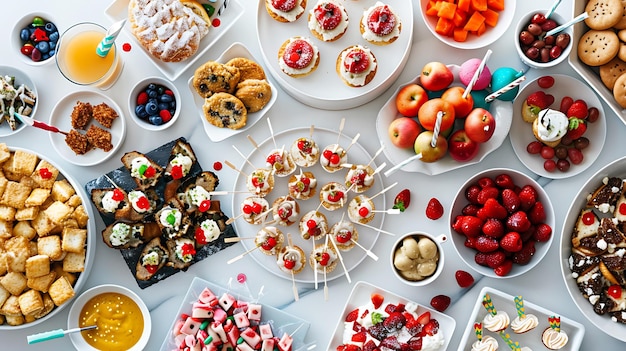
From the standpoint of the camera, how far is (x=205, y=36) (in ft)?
8.14

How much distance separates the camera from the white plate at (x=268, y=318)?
252 cm

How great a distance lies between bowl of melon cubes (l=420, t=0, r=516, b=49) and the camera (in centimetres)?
235

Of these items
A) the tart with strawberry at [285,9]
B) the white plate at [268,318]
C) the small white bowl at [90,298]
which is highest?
the tart with strawberry at [285,9]

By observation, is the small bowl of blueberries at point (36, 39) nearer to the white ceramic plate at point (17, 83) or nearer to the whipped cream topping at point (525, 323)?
the white ceramic plate at point (17, 83)

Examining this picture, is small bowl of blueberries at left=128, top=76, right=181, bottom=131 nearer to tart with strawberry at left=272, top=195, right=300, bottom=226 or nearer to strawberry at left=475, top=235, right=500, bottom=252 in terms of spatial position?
tart with strawberry at left=272, top=195, right=300, bottom=226

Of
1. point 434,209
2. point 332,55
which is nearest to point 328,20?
point 332,55

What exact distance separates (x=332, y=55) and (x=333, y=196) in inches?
22.7

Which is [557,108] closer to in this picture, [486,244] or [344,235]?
[486,244]

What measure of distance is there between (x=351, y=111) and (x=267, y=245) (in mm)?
650

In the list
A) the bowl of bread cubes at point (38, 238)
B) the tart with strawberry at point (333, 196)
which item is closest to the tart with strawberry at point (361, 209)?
the tart with strawberry at point (333, 196)

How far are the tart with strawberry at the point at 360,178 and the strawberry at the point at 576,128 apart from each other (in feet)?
2.57

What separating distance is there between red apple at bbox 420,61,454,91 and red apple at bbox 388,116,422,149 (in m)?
0.16

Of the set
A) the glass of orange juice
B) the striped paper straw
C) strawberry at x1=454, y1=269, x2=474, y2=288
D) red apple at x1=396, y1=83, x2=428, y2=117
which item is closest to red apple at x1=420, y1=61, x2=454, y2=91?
red apple at x1=396, y1=83, x2=428, y2=117

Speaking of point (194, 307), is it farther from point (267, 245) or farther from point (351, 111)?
point (351, 111)
